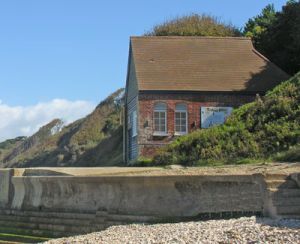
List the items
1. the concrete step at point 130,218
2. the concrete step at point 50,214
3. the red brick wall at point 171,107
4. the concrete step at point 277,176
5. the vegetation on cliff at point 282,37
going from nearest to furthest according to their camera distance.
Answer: the concrete step at point 277,176 → the concrete step at point 130,218 → the concrete step at point 50,214 → the red brick wall at point 171,107 → the vegetation on cliff at point 282,37

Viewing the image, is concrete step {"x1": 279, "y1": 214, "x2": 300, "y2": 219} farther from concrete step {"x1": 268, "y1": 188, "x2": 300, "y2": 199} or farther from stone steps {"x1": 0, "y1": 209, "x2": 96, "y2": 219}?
stone steps {"x1": 0, "y1": 209, "x2": 96, "y2": 219}

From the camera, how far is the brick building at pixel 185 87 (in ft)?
99.1

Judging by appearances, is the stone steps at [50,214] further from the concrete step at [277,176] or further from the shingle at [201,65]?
the shingle at [201,65]

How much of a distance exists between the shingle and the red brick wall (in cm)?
41

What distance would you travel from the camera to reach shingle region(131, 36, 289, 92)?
30.6 metres

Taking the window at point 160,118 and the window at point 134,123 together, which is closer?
the window at point 160,118

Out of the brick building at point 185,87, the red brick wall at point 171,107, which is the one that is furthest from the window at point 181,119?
the red brick wall at point 171,107

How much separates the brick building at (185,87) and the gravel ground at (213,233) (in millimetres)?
19611

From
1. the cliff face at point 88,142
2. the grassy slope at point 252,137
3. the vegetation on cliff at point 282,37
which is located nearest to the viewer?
the grassy slope at point 252,137

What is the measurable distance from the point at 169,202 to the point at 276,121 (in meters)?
9.85

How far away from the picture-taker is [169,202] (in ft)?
38.3

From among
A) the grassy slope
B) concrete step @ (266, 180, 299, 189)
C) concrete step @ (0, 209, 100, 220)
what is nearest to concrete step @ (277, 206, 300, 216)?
concrete step @ (266, 180, 299, 189)

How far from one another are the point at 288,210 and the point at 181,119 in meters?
20.7

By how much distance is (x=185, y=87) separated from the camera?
3031 centimetres
